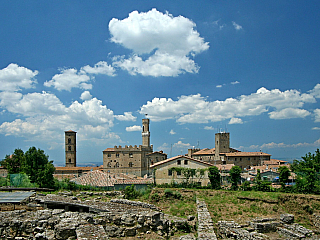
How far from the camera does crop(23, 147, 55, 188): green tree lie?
34.7 metres

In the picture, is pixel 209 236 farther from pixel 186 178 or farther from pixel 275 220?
pixel 186 178

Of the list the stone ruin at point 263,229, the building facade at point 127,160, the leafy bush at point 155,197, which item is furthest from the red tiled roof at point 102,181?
the building facade at point 127,160

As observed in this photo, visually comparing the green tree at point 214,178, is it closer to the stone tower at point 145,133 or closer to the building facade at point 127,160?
the building facade at point 127,160

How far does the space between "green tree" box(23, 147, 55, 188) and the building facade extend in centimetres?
3240

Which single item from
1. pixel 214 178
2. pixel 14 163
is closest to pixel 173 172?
pixel 214 178

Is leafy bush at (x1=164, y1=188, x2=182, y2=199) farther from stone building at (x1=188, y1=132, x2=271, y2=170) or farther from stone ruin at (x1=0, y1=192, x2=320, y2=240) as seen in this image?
stone building at (x1=188, y1=132, x2=271, y2=170)

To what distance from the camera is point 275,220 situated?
21.0 metres

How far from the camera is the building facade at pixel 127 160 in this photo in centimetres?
7150

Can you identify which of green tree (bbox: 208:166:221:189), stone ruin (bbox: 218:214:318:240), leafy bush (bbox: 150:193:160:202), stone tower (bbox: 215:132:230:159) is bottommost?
leafy bush (bbox: 150:193:160:202)

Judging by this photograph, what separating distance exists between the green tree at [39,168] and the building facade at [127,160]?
106 feet

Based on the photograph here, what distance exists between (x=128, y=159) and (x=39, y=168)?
116ft

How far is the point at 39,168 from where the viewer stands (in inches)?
1506

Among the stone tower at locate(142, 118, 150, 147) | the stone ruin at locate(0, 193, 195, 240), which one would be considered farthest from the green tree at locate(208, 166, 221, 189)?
the stone tower at locate(142, 118, 150, 147)

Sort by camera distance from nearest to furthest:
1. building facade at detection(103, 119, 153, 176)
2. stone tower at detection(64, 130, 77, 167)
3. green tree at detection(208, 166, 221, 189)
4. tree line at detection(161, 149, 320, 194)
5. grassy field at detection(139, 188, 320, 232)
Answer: grassy field at detection(139, 188, 320, 232)
tree line at detection(161, 149, 320, 194)
green tree at detection(208, 166, 221, 189)
building facade at detection(103, 119, 153, 176)
stone tower at detection(64, 130, 77, 167)
